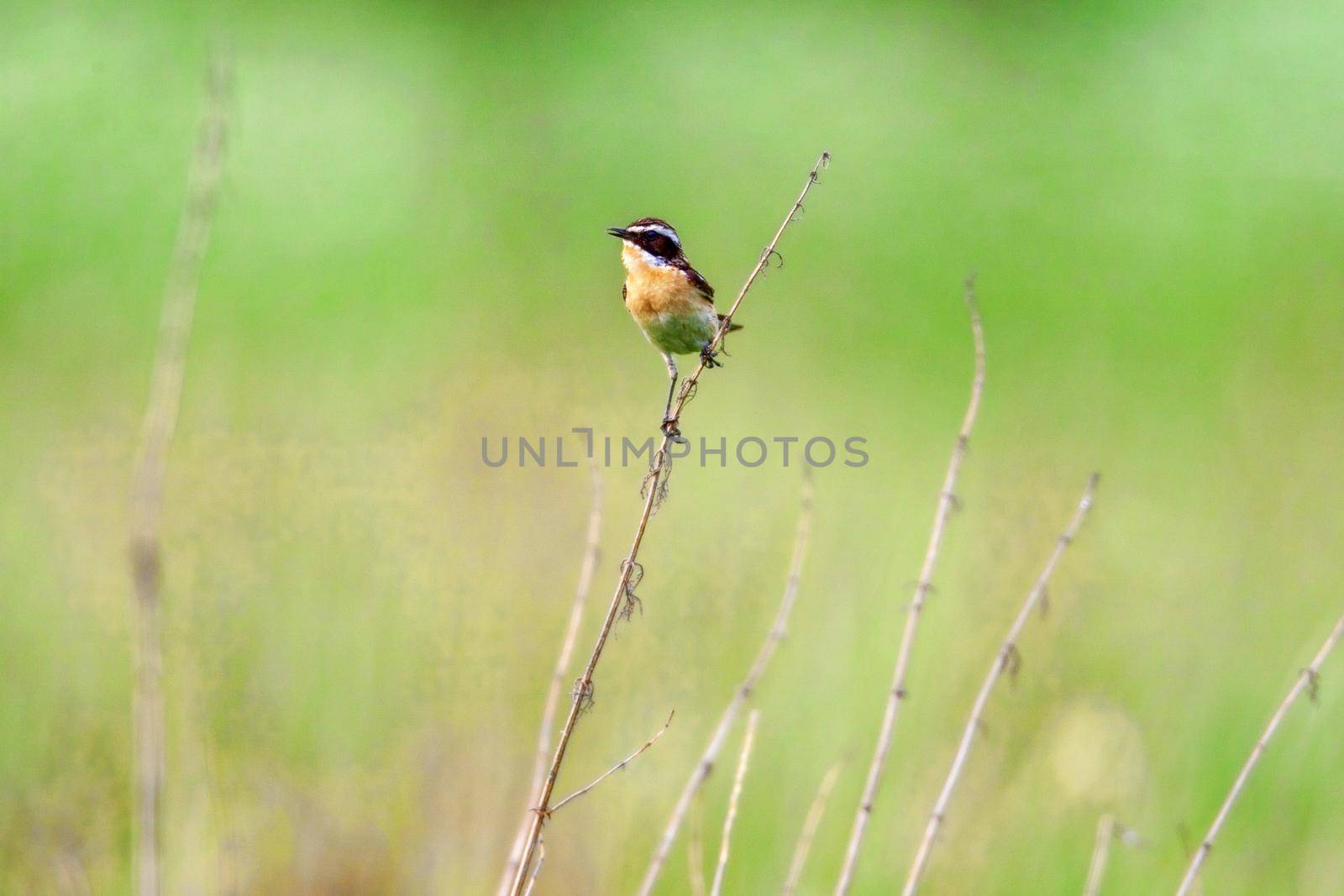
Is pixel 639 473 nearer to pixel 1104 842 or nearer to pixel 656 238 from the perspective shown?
pixel 656 238

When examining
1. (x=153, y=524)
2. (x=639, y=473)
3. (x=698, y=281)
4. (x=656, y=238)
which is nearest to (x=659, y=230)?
(x=656, y=238)

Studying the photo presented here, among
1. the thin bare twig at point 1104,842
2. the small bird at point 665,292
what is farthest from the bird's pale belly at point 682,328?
the thin bare twig at point 1104,842

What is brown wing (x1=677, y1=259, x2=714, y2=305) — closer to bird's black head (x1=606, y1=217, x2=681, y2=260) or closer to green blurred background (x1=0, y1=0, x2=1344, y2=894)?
bird's black head (x1=606, y1=217, x2=681, y2=260)

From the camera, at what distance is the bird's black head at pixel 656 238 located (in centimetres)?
448

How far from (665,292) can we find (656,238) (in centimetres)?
26

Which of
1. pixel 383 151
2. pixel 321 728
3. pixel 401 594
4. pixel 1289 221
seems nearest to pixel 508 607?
pixel 401 594

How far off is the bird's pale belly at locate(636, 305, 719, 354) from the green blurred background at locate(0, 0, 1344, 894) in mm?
998

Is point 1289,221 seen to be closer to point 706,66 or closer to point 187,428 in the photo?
point 706,66

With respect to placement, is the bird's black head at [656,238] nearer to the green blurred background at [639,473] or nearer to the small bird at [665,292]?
the small bird at [665,292]

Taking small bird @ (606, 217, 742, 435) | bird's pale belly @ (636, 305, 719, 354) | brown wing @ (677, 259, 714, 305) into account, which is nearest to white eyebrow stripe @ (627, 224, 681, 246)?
small bird @ (606, 217, 742, 435)

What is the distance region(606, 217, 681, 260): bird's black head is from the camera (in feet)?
14.7

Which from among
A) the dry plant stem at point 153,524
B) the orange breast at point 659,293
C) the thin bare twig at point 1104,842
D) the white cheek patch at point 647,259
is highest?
the white cheek patch at point 647,259

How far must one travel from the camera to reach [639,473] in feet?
19.4

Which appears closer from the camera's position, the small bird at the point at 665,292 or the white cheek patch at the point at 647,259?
the small bird at the point at 665,292
